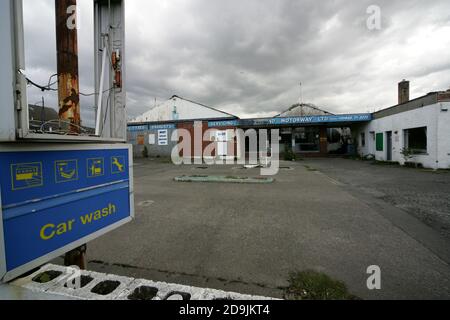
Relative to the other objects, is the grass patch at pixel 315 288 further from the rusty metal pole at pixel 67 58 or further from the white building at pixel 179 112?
the white building at pixel 179 112

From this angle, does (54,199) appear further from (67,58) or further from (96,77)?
(96,77)

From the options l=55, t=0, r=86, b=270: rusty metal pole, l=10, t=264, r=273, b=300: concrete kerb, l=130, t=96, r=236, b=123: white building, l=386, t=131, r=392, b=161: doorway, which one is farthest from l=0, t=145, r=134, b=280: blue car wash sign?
l=130, t=96, r=236, b=123: white building

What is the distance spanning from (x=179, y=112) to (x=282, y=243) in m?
23.3

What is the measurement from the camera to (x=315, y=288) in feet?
8.08

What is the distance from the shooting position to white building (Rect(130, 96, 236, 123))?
76.7ft

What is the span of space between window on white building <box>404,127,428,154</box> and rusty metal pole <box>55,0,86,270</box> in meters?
16.9

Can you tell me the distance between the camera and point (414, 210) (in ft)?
17.0

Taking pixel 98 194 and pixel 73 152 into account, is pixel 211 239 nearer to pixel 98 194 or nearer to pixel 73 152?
pixel 98 194

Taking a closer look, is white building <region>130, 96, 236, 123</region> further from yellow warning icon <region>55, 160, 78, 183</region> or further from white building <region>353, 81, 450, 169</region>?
yellow warning icon <region>55, 160, 78, 183</region>

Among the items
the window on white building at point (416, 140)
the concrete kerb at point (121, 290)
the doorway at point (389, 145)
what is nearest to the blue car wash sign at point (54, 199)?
the concrete kerb at point (121, 290)

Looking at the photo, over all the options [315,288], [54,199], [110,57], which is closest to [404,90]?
[315,288]

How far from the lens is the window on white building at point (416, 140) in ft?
43.0
